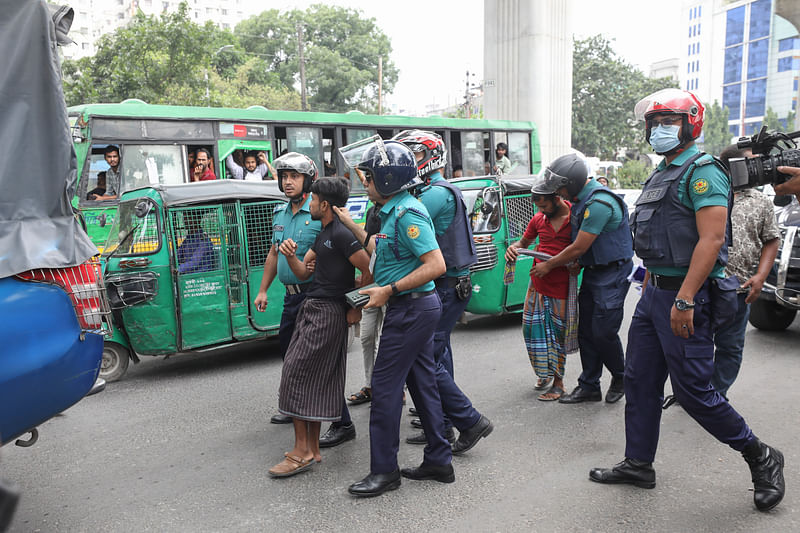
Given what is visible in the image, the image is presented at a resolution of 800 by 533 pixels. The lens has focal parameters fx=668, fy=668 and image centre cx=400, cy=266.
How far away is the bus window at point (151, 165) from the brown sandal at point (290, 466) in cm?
681

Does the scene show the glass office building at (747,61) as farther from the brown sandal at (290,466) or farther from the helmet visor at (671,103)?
the brown sandal at (290,466)

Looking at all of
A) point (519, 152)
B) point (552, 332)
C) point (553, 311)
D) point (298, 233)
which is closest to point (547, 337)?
point (552, 332)

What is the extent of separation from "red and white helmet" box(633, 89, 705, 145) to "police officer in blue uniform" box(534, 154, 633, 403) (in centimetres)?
132

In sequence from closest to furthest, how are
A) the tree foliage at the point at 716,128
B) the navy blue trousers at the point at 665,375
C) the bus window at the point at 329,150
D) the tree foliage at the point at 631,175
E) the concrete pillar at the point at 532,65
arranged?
1. the navy blue trousers at the point at 665,375
2. the bus window at the point at 329,150
3. the concrete pillar at the point at 532,65
4. the tree foliage at the point at 631,175
5. the tree foliage at the point at 716,128

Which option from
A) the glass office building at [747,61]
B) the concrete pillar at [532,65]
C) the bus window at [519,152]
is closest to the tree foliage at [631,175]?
the concrete pillar at [532,65]

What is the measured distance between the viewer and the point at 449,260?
163 inches

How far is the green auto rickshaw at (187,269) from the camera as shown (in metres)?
5.84

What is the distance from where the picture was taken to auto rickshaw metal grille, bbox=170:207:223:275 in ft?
19.8

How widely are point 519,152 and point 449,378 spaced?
41.1 feet

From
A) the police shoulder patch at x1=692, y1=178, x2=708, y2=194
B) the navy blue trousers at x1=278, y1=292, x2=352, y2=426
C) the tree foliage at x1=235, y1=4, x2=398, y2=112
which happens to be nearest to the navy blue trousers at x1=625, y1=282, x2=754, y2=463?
the police shoulder patch at x1=692, y1=178, x2=708, y2=194

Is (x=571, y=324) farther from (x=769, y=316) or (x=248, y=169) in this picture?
(x=248, y=169)

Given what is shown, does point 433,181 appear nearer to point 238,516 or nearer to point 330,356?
point 330,356

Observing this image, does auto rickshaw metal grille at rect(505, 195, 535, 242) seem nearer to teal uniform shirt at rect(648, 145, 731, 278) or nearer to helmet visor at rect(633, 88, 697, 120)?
helmet visor at rect(633, 88, 697, 120)

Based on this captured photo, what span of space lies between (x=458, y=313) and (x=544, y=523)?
1.45 meters
